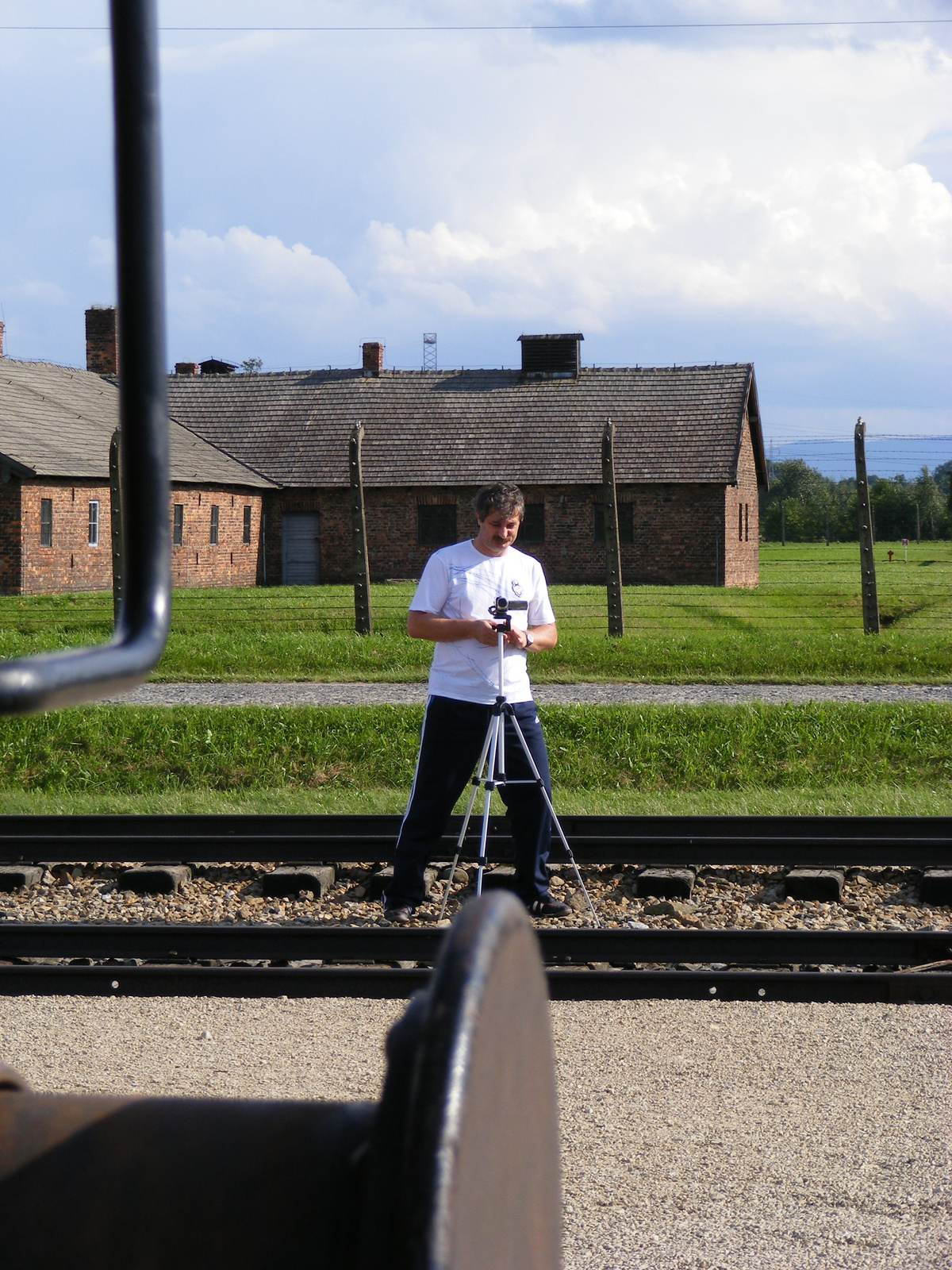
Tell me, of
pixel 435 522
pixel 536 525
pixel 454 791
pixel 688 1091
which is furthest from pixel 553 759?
pixel 435 522

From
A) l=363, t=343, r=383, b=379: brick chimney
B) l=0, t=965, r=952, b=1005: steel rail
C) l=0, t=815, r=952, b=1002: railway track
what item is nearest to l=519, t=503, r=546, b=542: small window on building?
l=363, t=343, r=383, b=379: brick chimney

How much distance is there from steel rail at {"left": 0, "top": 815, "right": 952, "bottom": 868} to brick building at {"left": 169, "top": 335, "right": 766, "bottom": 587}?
29.5 metres

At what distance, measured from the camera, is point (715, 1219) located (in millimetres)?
3541

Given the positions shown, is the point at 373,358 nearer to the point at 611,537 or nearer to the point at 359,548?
the point at 359,548

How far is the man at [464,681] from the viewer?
6.26m

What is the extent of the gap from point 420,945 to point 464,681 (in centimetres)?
129

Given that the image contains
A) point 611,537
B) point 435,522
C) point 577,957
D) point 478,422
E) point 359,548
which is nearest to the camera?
point 577,957

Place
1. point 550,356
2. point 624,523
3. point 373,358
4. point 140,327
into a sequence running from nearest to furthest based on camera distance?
point 140,327 < point 624,523 < point 550,356 < point 373,358

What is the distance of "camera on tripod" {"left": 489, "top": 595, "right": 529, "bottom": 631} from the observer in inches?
241

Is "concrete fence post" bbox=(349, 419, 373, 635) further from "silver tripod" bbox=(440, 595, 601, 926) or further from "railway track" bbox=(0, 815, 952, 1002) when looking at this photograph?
"silver tripod" bbox=(440, 595, 601, 926)

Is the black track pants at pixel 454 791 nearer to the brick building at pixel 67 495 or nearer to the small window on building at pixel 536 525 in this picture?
the brick building at pixel 67 495

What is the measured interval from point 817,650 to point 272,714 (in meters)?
6.78

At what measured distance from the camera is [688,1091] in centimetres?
442

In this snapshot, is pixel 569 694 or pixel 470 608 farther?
pixel 569 694
